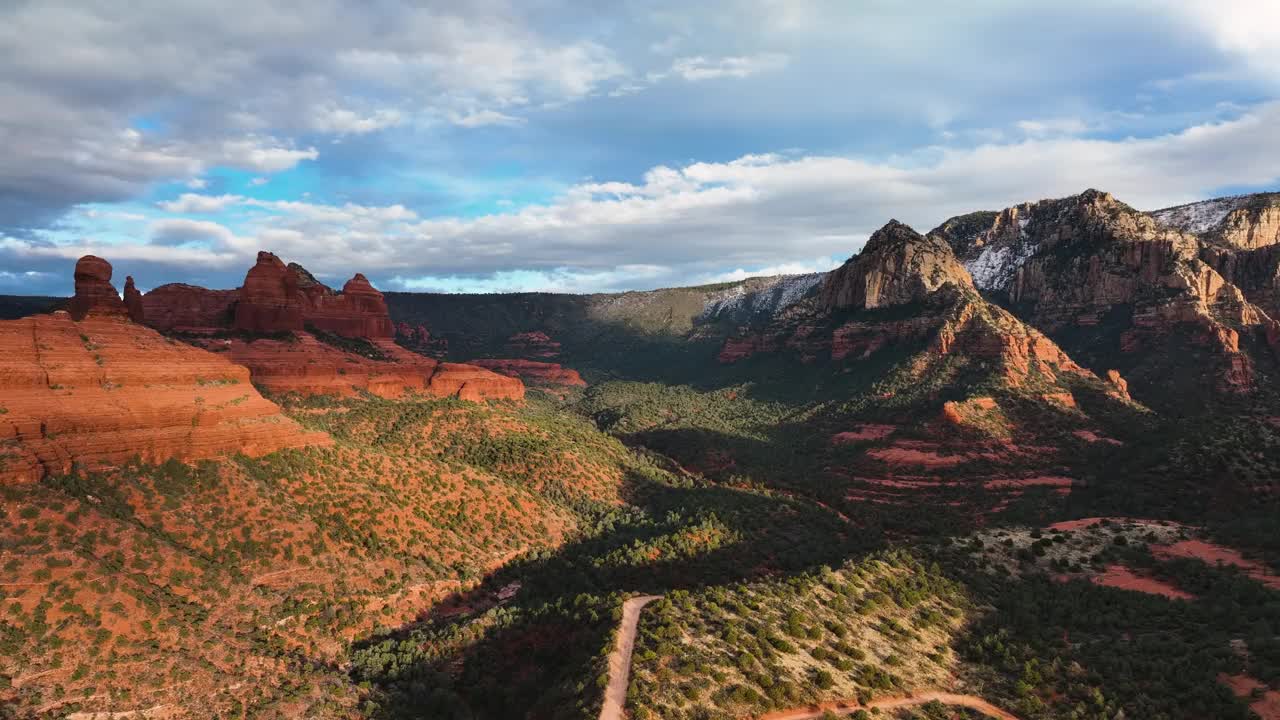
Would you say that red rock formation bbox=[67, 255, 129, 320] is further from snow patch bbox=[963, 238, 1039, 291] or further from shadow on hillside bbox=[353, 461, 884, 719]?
snow patch bbox=[963, 238, 1039, 291]

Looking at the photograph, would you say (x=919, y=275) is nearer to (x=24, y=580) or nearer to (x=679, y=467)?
(x=679, y=467)

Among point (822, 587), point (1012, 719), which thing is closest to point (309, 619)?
point (822, 587)

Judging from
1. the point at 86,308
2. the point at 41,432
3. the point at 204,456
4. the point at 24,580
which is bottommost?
the point at 24,580

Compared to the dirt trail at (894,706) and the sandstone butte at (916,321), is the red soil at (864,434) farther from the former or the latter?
the dirt trail at (894,706)

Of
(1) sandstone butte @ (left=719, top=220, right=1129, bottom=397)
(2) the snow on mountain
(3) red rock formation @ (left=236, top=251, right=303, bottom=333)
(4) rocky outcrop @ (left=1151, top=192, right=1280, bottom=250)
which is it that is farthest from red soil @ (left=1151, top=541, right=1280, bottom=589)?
(2) the snow on mountain

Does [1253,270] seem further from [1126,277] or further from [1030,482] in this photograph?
[1030,482]
